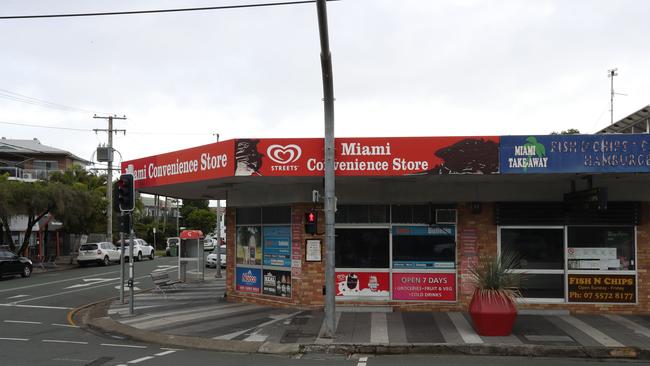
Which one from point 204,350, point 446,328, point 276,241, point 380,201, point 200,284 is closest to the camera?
point 204,350

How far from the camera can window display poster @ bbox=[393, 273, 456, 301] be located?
14469 millimetres

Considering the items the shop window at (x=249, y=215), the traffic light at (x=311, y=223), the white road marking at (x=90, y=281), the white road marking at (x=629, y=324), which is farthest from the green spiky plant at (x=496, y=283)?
the white road marking at (x=90, y=281)

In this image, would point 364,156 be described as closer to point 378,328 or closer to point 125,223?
point 378,328

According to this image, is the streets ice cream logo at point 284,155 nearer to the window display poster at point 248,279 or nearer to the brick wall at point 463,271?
the brick wall at point 463,271

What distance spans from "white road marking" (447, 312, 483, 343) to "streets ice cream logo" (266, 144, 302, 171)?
16.3 ft

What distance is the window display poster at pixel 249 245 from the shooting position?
53.6ft

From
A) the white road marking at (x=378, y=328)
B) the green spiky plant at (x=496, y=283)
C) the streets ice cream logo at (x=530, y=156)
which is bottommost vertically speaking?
the white road marking at (x=378, y=328)

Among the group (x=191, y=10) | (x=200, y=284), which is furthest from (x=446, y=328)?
(x=200, y=284)

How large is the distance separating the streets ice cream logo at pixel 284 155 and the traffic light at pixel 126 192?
468cm

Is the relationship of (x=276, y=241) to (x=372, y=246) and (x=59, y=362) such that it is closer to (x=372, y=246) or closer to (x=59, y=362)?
(x=372, y=246)

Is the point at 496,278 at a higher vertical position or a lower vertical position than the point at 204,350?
higher

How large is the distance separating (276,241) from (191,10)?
6810 mm

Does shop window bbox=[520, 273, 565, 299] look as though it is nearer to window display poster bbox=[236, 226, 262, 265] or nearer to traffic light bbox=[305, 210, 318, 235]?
traffic light bbox=[305, 210, 318, 235]

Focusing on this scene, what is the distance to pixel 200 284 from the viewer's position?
77.5ft
